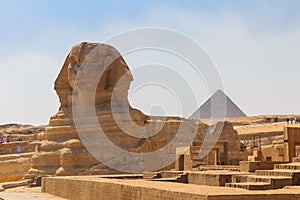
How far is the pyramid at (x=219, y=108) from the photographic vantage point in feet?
367

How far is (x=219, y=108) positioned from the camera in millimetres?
119500

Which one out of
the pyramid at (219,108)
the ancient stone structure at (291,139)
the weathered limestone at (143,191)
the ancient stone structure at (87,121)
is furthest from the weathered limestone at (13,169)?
the pyramid at (219,108)

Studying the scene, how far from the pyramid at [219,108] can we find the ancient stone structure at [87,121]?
272 ft

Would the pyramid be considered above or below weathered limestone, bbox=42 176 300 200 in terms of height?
above

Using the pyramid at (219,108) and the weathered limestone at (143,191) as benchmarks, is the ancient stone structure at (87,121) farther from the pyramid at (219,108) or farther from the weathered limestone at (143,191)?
the pyramid at (219,108)

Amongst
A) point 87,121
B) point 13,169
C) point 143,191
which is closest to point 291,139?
point 143,191

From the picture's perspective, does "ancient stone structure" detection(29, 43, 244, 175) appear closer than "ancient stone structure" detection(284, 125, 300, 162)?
No

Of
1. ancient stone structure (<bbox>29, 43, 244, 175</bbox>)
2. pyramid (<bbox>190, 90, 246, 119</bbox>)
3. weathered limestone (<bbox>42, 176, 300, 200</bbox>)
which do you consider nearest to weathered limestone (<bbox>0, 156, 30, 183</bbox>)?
ancient stone structure (<bbox>29, 43, 244, 175</bbox>)

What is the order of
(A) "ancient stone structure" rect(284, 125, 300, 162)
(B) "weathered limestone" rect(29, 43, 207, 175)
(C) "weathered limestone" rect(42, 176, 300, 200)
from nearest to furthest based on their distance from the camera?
1. (C) "weathered limestone" rect(42, 176, 300, 200)
2. (A) "ancient stone structure" rect(284, 125, 300, 162)
3. (B) "weathered limestone" rect(29, 43, 207, 175)

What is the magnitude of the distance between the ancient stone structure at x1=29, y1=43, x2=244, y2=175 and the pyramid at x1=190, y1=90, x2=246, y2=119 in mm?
83049

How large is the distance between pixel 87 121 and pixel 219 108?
99.6m

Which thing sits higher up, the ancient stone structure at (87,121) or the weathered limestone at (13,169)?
the ancient stone structure at (87,121)

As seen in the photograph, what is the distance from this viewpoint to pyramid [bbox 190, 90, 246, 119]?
11199 centimetres

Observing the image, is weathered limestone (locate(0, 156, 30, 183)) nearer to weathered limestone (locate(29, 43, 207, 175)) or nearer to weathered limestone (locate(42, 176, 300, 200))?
weathered limestone (locate(29, 43, 207, 175))
